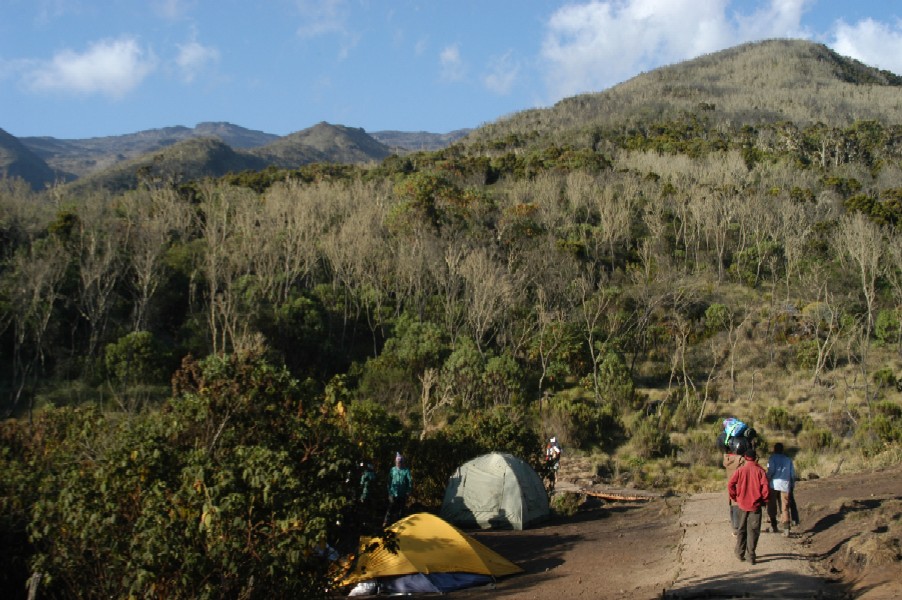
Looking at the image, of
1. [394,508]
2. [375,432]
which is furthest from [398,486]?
[375,432]

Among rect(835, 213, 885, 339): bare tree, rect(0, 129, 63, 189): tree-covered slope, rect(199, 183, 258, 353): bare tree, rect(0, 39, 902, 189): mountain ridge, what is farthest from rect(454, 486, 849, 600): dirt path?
rect(0, 129, 63, 189): tree-covered slope

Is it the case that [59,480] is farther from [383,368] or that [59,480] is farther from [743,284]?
[743,284]

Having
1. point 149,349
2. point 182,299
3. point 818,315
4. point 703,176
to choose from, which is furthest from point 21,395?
point 703,176

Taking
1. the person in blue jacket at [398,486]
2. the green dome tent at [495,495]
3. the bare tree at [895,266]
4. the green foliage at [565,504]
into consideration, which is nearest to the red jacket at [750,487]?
the person in blue jacket at [398,486]

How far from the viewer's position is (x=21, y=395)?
2323 cm

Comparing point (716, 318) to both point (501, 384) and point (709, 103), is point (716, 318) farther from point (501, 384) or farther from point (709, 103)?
point (709, 103)

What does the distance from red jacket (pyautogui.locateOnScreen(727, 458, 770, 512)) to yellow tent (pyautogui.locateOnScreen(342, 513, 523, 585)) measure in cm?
365

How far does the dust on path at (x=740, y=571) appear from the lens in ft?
25.2

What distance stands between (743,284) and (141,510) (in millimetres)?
35529

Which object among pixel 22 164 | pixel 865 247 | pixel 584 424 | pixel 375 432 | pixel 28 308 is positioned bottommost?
pixel 584 424

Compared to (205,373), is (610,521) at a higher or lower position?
lower

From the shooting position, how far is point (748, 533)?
28.2ft

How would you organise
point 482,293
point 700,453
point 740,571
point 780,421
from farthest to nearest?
point 482,293
point 780,421
point 700,453
point 740,571

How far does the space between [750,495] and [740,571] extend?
89cm
